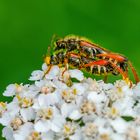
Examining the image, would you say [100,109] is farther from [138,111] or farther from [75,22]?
[75,22]

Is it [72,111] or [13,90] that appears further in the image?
[13,90]

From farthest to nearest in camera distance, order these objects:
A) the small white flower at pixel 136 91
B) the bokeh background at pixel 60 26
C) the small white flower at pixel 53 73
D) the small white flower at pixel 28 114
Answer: the bokeh background at pixel 60 26
the small white flower at pixel 53 73
the small white flower at pixel 136 91
the small white flower at pixel 28 114

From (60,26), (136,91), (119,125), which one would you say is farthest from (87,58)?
(60,26)

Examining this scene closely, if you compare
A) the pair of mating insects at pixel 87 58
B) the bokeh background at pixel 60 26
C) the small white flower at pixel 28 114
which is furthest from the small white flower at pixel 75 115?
the bokeh background at pixel 60 26

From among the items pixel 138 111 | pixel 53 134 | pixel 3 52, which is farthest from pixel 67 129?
pixel 3 52

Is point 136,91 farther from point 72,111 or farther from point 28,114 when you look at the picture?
point 28,114

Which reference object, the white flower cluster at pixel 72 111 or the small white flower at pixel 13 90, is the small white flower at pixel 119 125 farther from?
the small white flower at pixel 13 90
